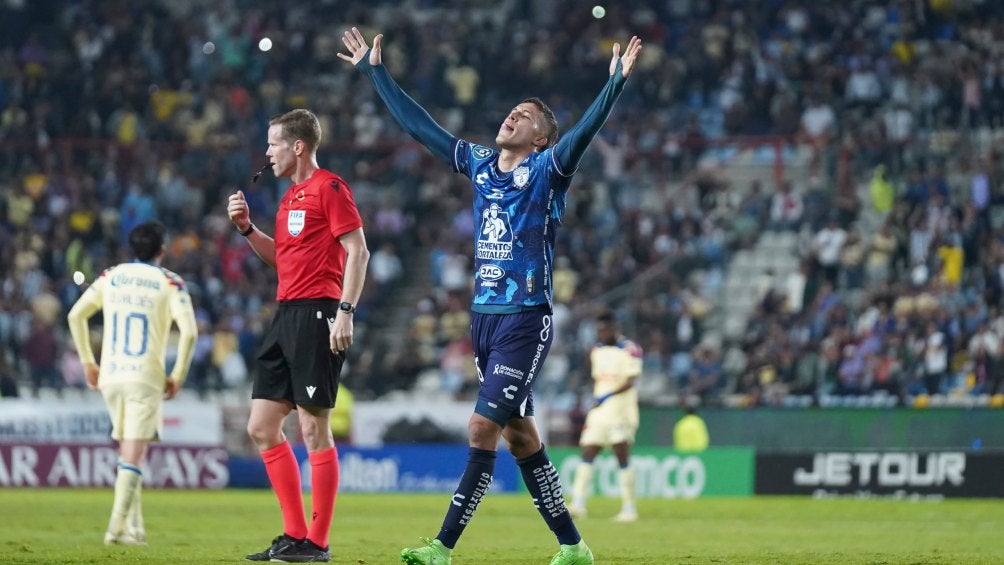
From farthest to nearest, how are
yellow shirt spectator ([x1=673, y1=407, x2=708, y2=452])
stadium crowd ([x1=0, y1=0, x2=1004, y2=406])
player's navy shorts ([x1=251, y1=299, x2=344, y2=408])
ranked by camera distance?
stadium crowd ([x1=0, y1=0, x2=1004, y2=406]) < yellow shirt spectator ([x1=673, y1=407, x2=708, y2=452]) < player's navy shorts ([x1=251, y1=299, x2=344, y2=408])

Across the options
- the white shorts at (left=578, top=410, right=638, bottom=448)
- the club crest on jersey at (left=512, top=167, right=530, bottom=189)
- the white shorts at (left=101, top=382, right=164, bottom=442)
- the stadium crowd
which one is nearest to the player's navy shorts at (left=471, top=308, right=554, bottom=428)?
the club crest on jersey at (left=512, top=167, right=530, bottom=189)

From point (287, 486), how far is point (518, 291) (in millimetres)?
2323

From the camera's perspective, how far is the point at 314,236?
34.4 feet

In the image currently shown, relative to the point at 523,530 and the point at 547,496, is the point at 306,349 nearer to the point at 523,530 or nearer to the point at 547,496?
the point at 547,496

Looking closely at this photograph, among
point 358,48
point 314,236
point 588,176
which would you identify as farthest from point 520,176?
point 588,176

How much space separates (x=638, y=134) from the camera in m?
31.6

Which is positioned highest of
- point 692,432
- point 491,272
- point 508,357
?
point 491,272

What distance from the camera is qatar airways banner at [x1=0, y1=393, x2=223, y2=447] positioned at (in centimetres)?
2622

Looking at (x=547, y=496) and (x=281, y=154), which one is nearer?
(x=547, y=496)

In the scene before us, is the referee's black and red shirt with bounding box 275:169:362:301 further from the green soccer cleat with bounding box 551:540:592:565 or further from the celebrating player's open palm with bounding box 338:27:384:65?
the green soccer cleat with bounding box 551:540:592:565

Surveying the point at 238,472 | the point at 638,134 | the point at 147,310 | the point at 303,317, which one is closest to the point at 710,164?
the point at 638,134

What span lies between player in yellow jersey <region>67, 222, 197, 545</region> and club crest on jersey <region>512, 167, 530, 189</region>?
4.20m

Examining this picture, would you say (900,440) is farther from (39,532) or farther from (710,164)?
(39,532)

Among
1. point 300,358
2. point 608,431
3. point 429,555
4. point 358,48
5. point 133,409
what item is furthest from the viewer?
point 608,431
